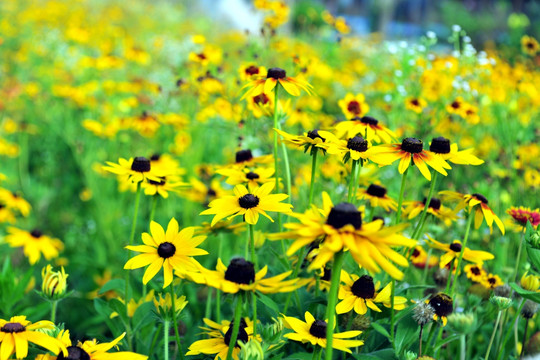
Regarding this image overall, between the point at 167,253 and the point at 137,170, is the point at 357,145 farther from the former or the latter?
the point at 137,170

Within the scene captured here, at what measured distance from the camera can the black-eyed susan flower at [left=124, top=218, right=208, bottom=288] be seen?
97 cm

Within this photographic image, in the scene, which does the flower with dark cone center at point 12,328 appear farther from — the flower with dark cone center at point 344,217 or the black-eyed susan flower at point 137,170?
the flower with dark cone center at point 344,217

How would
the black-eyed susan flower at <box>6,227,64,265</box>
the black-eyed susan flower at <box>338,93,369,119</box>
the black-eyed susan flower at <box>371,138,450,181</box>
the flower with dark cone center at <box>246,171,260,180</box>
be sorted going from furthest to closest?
1. the black-eyed susan flower at <box>6,227,64,265</box>
2. the black-eyed susan flower at <box>338,93,369,119</box>
3. the flower with dark cone center at <box>246,171,260,180</box>
4. the black-eyed susan flower at <box>371,138,450,181</box>

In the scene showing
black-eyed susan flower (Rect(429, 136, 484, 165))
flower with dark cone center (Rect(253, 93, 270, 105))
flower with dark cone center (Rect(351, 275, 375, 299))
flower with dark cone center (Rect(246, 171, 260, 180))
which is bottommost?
flower with dark cone center (Rect(351, 275, 375, 299))

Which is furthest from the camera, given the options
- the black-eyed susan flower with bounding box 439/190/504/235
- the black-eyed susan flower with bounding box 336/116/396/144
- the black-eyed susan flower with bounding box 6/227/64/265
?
the black-eyed susan flower with bounding box 6/227/64/265

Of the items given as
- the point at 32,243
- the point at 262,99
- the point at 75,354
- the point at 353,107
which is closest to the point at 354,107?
the point at 353,107

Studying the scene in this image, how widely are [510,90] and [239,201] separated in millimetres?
3256

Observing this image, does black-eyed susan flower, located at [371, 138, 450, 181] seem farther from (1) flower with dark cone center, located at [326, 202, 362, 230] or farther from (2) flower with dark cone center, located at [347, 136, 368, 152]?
(1) flower with dark cone center, located at [326, 202, 362, 230]

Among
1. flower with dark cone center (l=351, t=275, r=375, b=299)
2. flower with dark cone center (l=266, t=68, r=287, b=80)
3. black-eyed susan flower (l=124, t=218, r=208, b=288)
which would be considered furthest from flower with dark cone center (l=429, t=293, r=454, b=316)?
flower with dark cone center (l=266, t=68, r=287, b=80)

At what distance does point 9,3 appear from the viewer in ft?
24.5

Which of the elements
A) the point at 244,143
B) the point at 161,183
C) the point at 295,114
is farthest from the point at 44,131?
the point at 161,183

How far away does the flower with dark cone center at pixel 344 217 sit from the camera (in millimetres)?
745

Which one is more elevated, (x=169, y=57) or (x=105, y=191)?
(x=169, y=57)

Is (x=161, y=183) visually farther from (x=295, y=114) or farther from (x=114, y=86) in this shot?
(x=114, y=86)
